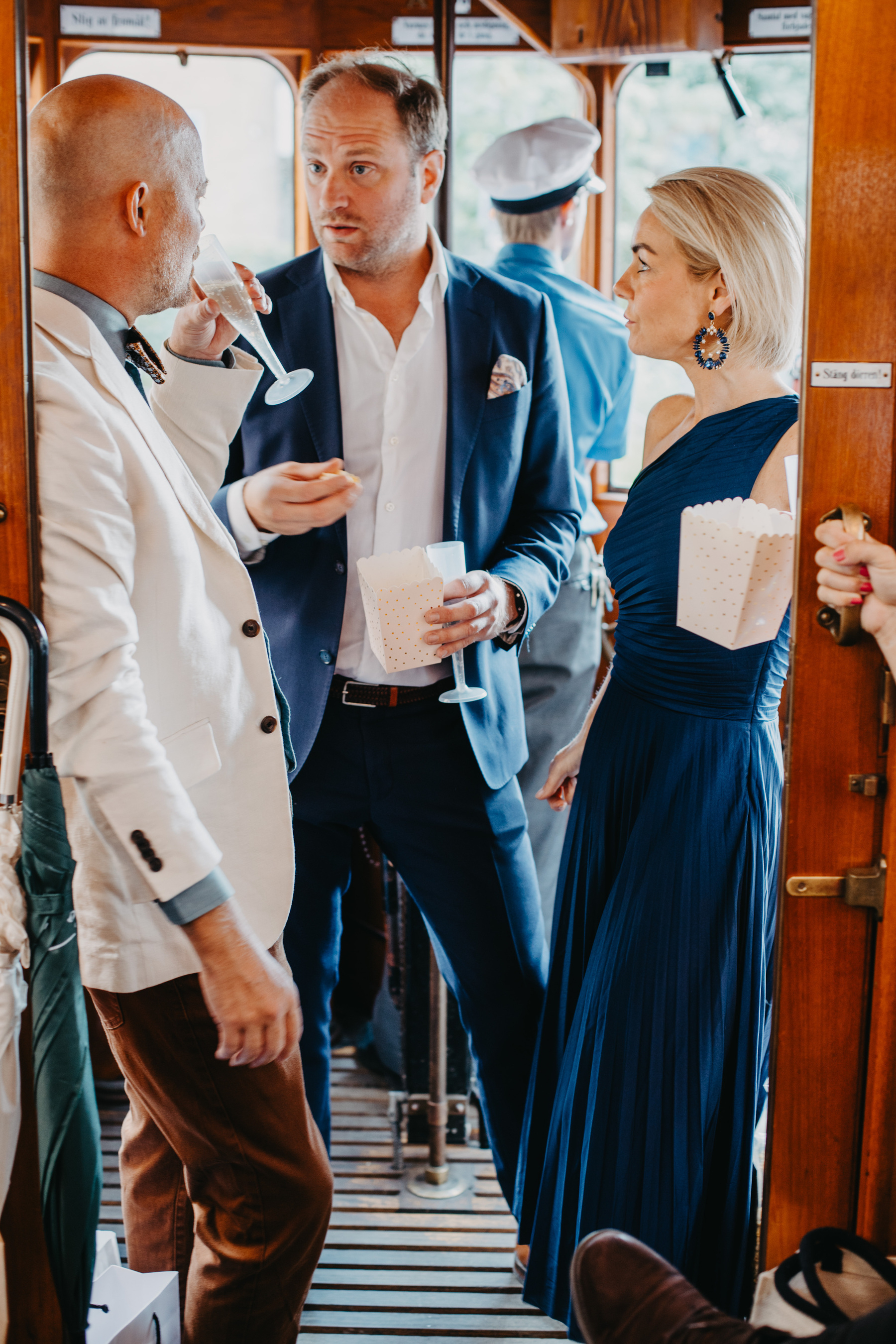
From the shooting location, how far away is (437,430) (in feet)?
7.41

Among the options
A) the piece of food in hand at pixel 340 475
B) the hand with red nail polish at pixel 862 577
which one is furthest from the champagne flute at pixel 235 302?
the hand with red nail polish at pixel 862 577

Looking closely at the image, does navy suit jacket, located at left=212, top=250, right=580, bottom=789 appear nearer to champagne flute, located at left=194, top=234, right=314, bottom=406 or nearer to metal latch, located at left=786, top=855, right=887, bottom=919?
champagne flute, located at left=194, top=234, right=314, bottom=406

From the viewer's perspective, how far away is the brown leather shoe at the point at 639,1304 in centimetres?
127

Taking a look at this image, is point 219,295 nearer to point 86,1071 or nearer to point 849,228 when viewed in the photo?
point 849,228

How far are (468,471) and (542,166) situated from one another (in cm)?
152

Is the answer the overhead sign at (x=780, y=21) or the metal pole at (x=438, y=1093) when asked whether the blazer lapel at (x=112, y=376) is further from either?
the overhead sign at (x=780, y=21)

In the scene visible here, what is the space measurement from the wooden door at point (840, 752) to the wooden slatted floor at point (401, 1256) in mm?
860

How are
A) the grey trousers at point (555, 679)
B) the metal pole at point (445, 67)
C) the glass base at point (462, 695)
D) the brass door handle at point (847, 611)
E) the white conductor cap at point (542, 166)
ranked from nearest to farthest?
the brass door handle at point (847, 611) → the glass base at point (462, 695) → the metal pole at point (445, 67) → the grey trousers at point (555, 679) → the white conductor cap at point (542, 166)

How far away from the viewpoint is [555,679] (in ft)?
10.4

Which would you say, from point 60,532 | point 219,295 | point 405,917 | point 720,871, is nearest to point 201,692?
point 60,532

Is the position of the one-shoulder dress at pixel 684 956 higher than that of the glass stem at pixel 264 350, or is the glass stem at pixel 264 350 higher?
the glass stem at pixel 264 350

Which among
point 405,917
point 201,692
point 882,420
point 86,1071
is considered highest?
point 882,420

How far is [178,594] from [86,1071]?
583mm

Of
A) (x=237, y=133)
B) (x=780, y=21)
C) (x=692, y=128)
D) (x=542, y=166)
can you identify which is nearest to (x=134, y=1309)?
(x=542, y=166)
